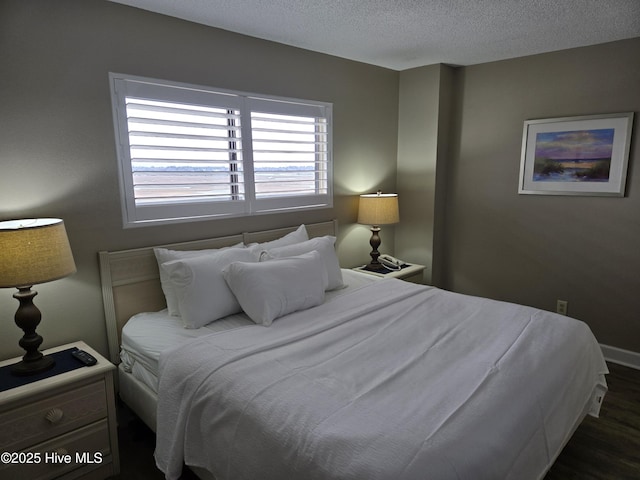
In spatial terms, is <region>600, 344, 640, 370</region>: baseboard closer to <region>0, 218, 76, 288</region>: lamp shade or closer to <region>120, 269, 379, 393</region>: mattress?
<region>120, 269, 379, 393</region>: mattress

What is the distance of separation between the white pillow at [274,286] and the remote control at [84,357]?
0.76 meters

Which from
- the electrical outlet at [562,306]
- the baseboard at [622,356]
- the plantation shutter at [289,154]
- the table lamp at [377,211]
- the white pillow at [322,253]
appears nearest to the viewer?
the white pillow at [322,253]

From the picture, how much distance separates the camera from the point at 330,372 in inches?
66.4

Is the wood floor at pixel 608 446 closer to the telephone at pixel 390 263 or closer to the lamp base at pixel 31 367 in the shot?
the telephone at pixel 390 263

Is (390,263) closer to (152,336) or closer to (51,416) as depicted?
(152,336)

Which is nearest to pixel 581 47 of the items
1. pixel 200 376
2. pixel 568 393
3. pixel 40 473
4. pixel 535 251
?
pixel 535 251

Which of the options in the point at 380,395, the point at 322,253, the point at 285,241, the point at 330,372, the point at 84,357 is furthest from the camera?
the point at 285,241

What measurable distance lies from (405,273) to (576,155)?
5.36ft

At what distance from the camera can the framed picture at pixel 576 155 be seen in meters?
3.02

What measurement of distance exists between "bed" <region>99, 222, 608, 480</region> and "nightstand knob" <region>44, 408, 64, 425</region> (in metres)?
0.38

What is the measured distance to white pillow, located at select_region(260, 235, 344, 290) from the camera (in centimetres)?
273

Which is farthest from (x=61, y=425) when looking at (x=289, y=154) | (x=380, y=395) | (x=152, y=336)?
(x=289, y=154)

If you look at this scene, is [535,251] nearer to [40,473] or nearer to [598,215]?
[598,215]

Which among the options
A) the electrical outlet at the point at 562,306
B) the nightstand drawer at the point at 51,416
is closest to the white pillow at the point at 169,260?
the nightstand drawer at the point at 51,416
